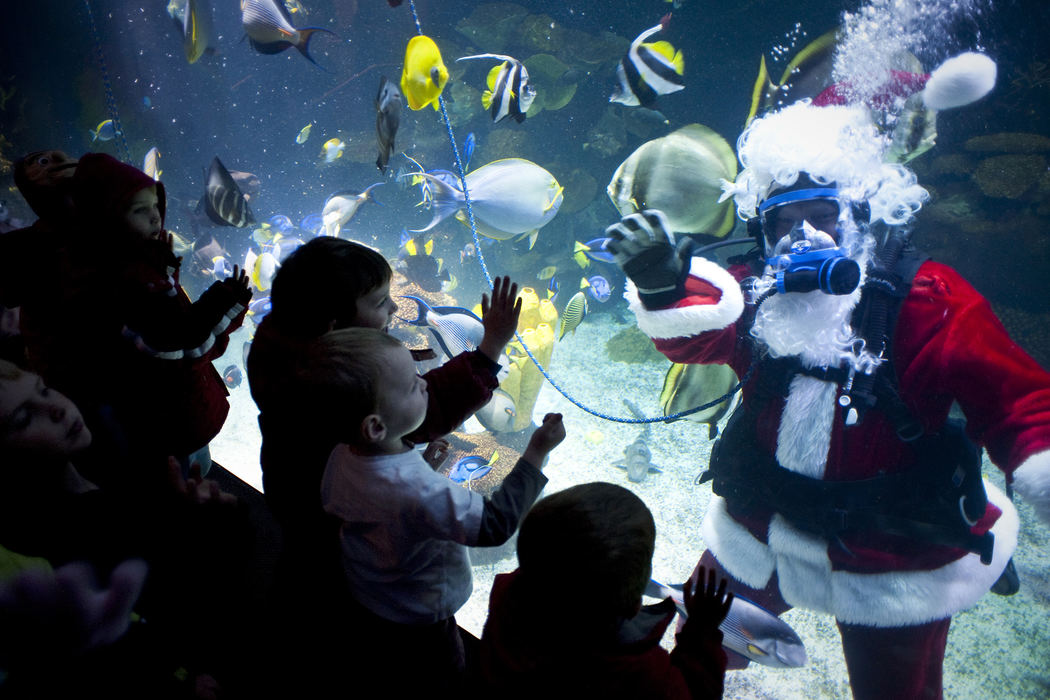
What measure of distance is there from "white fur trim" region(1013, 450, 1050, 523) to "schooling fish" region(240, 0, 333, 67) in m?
4.16

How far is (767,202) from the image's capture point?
2211mm

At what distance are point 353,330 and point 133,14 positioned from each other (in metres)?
15.6

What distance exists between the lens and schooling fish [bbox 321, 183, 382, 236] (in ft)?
18.1

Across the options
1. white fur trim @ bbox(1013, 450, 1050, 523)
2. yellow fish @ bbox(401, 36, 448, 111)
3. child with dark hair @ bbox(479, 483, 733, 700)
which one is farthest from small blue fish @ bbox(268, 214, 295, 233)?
white fur trim @ bbox(1013, 450, 1050, 523)

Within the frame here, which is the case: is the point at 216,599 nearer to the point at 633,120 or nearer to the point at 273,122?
the point at 633,120

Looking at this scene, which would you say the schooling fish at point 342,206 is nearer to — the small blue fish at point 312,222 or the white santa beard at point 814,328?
the small blue fish at point 312,222

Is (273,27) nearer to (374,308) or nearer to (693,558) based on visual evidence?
(374,308)

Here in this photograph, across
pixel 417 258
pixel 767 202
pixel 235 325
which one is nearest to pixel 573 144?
pixel 417 258

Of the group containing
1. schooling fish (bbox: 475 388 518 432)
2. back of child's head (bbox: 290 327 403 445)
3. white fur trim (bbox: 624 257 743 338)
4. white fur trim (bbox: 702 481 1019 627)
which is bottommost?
schooling fish (bbox: 475 388 518 432)

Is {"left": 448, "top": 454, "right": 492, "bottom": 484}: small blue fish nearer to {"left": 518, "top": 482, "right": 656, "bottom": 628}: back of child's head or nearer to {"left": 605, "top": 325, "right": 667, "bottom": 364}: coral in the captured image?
{"left": 518, "top": 482, "right": 656, "bottom": 628}: back of child's head

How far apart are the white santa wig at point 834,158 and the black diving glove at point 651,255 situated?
1.67ft

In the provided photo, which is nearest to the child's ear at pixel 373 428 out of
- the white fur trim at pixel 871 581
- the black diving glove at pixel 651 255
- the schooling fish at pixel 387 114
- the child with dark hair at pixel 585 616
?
the child with dark hair at pixel 585 616

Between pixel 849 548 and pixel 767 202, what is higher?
pixel 767 202

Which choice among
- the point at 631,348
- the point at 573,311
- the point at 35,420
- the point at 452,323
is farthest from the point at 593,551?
the point at 631,348
